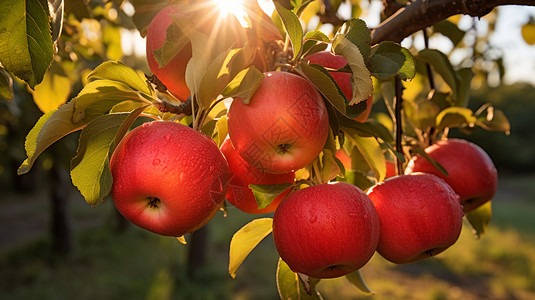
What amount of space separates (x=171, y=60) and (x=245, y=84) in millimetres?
197

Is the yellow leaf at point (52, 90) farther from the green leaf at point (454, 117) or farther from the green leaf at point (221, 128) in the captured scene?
the green leaf at point (454, 117)

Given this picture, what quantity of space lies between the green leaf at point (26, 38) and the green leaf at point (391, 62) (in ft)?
1.67

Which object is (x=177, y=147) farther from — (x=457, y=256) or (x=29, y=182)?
(x=29, y=182)

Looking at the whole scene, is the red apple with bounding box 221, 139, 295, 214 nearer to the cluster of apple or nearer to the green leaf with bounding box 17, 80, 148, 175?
the cluster of apple

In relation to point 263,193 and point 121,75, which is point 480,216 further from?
point 121,75

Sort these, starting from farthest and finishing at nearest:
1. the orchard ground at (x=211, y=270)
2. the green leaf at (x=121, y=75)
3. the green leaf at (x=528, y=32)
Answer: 1. the orchard ground at (x=211, y=270)
2. the green leaf at (x=528, y=32)
3. the green leaf at (x=121, y=75)

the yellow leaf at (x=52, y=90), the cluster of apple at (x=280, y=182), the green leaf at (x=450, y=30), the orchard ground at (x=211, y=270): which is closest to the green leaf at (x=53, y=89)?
the yellow leaf at (x=52, y=90)

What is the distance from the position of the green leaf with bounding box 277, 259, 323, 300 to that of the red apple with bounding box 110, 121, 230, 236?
11.9 inches

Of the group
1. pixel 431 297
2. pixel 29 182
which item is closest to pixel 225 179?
pixel 431 297

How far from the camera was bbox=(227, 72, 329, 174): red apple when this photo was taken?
2.12 feet

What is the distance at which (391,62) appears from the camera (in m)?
0.64

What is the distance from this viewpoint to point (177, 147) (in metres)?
0.64

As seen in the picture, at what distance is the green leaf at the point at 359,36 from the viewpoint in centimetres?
63

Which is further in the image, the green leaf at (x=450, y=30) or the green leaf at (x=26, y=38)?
the green leaf at (x=450, y=30)
